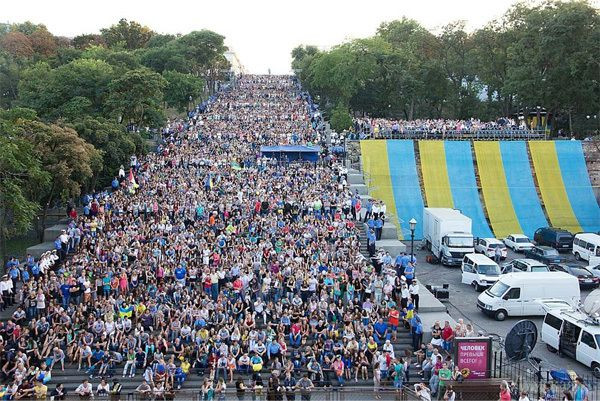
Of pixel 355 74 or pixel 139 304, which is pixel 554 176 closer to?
pixel 355 74

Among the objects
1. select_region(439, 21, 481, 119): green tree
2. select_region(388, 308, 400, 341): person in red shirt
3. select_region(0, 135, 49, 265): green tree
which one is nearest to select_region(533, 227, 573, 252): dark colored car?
select_region(388, 308, 400, 341): person in red shirt

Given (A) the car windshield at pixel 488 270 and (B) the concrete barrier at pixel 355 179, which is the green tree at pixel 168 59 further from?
(A) the car windshield at pixel 488 270

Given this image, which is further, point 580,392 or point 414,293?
point 414,293

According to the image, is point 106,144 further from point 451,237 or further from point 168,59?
point 168,59

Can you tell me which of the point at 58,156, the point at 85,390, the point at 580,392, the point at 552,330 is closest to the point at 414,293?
the point at 552,330

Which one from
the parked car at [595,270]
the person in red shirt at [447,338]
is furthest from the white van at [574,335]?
the parked car at [595,270]

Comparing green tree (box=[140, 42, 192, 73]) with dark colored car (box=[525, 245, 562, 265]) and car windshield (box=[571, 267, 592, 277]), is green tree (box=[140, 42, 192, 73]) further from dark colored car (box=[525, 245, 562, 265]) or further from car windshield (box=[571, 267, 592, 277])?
car windshield (box=[571, 267, 592, 277])

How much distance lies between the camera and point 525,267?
2569 cm

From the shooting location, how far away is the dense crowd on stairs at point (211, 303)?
15898mm

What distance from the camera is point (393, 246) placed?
86.0 feet

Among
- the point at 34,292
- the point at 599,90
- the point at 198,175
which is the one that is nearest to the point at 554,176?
the point at 599,90

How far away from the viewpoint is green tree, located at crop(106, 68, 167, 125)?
3938cm

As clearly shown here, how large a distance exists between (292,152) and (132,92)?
10.7m

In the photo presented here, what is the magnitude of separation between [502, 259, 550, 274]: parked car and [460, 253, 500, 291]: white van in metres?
0.68
